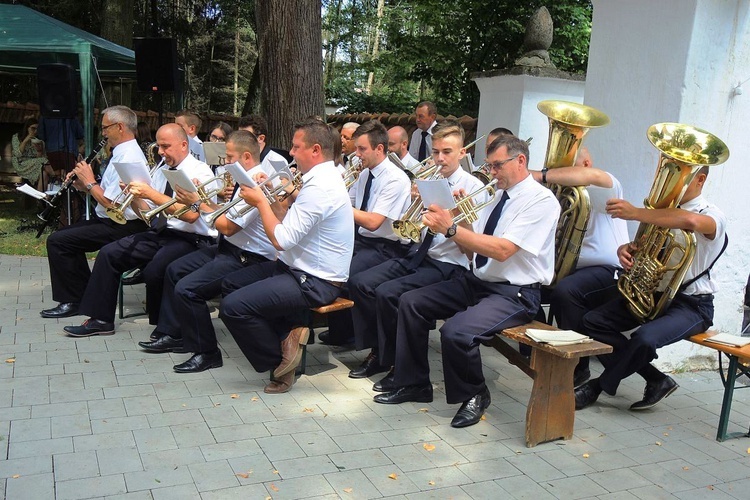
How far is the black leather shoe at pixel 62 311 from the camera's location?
626 centimetres

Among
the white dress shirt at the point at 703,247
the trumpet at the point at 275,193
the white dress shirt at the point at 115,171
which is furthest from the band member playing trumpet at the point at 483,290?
the white dress shirt at the point at 115,171

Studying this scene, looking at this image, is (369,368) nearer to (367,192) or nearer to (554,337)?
(367,192)

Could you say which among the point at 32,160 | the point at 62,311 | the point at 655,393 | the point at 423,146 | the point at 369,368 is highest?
the point at 423,146

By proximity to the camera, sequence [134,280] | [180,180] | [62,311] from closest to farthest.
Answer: [180,180]
[62,311]
[134,280]

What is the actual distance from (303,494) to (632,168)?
11.9 feet

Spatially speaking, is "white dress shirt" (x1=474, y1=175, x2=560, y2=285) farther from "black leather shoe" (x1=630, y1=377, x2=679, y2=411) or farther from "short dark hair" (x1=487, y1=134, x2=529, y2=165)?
"black leather shoe" (x1=630, y1=377, x2=679, y2=411)

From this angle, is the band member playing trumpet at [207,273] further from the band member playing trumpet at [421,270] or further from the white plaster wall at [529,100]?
the white plaster wall at [529,100]

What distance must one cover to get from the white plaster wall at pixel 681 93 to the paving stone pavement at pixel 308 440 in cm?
90

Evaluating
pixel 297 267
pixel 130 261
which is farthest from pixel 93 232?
pixel 297 267

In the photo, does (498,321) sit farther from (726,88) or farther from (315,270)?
(726,88)

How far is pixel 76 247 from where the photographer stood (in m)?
6.17

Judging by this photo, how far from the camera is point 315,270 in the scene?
4758 millimetres

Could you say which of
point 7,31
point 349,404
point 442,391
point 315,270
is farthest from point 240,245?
point 7,31

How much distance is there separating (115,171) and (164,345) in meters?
1.50
